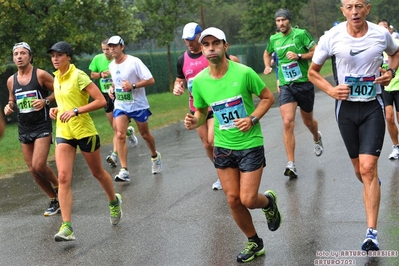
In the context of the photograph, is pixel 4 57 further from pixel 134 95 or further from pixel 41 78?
pixel 41 78

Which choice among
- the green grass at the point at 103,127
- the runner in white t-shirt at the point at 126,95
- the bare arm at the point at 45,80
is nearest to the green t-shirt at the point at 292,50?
the runner in white t-shirt at the point at 126,95

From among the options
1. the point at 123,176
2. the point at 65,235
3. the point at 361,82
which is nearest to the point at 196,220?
the point at 65,235

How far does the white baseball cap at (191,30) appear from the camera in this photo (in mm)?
8594

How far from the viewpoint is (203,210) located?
8219mm

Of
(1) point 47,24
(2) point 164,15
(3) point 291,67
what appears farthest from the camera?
(2) point 164,15

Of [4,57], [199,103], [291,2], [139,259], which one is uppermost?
[199,103]

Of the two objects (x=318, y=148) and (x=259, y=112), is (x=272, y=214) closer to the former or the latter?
(x=259, y=112)

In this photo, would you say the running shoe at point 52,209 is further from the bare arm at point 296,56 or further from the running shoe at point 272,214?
the bare arm at point 296,56

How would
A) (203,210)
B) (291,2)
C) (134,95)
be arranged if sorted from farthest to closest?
(291,2) → (134,95) → (203,210)

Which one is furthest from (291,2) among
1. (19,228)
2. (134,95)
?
(19,228)

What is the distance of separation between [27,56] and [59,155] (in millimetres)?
1712

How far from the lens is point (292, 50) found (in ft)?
33.4

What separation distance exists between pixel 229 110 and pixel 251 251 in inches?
48.4

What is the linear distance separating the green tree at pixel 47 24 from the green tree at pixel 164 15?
7.77m
